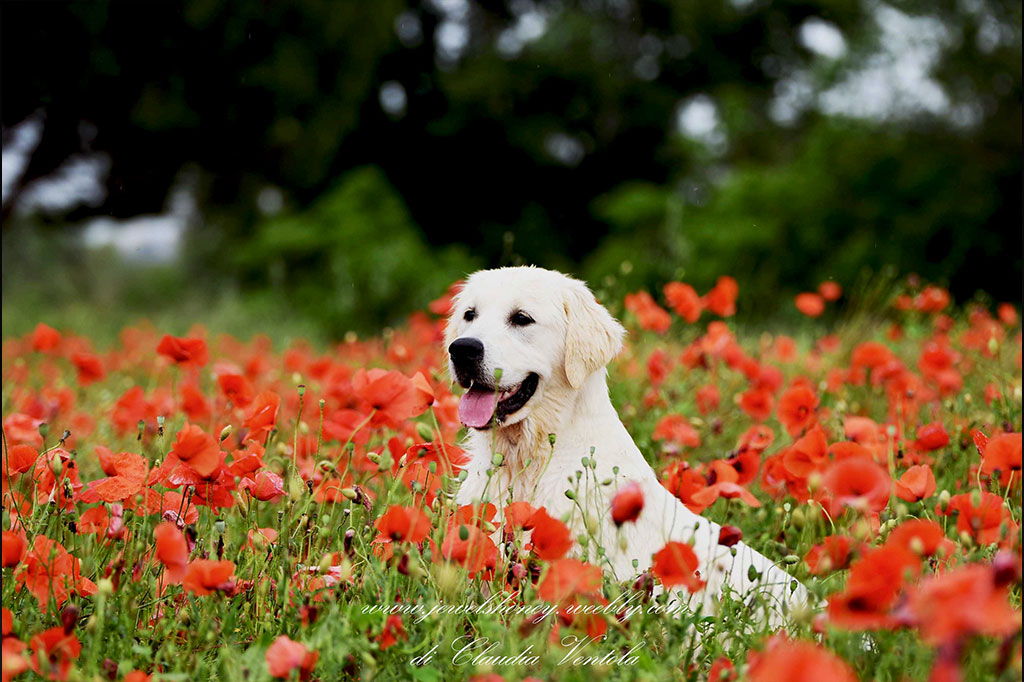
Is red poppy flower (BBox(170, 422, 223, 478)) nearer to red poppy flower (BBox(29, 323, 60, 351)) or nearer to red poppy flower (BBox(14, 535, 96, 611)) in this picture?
red poppy flower (BBox(14, 535, 96, 611))

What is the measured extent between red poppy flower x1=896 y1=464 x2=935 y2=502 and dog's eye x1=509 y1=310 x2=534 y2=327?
4.49 ft

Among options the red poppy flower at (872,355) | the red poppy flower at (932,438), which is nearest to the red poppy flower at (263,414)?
the red poppy flower at (932,438)

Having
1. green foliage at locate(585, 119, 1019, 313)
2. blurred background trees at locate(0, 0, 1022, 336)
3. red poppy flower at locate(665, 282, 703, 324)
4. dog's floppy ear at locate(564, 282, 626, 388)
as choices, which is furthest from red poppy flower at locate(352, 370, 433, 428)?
green foliage at locate(585, 119, 1019, 313)

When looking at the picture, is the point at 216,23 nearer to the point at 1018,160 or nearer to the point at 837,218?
the point at 837,218

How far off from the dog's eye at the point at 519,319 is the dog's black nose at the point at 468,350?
24 cm

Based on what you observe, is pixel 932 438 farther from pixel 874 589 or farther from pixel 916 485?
pixel 874 589

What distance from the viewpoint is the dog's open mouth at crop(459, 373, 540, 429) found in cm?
279

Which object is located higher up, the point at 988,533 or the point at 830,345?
the point at 988,533

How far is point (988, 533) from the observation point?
188 cm

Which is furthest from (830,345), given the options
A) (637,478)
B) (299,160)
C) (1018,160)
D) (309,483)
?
(299,160)

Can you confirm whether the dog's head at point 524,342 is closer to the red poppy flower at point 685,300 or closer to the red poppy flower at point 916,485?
the red poppy flower at point 685,300

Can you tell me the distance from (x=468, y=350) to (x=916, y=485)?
55.8 inches

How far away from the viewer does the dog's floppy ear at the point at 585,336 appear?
291 cm

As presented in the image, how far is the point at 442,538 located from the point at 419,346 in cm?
396
